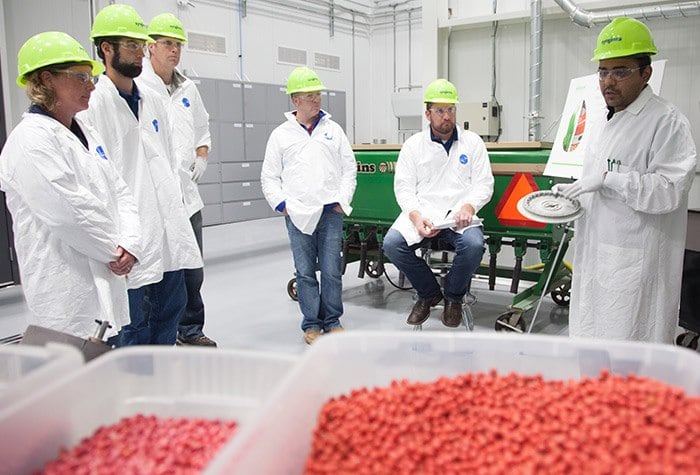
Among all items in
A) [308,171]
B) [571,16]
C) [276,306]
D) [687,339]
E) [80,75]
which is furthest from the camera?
[571,16]

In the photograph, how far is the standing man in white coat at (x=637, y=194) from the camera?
6.52ft

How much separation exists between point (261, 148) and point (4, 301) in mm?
3739

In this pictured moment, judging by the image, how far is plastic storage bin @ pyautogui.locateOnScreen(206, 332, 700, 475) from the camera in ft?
3.33

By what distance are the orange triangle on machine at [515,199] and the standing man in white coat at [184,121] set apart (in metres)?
1.73

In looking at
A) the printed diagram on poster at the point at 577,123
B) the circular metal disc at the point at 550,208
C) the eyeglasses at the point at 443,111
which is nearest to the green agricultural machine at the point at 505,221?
the printed diagram on poster at the point at 577,123

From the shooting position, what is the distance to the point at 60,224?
66.6 inches

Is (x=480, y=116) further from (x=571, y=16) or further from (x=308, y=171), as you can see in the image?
(x=308, y=171)

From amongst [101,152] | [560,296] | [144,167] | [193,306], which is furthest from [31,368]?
[560,296]

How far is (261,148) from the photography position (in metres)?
7.25

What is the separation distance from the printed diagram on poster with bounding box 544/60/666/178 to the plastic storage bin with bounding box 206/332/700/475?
6.41 ft

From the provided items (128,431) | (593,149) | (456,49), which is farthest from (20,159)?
(456,49)

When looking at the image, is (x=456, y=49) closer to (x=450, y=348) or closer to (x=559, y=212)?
(x=559, y=212)

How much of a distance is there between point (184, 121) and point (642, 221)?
2.29 m

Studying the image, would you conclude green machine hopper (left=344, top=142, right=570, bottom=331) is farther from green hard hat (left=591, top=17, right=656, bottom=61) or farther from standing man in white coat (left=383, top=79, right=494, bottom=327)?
green hard hat (left=591, top=17, right=656, bottom=61)
